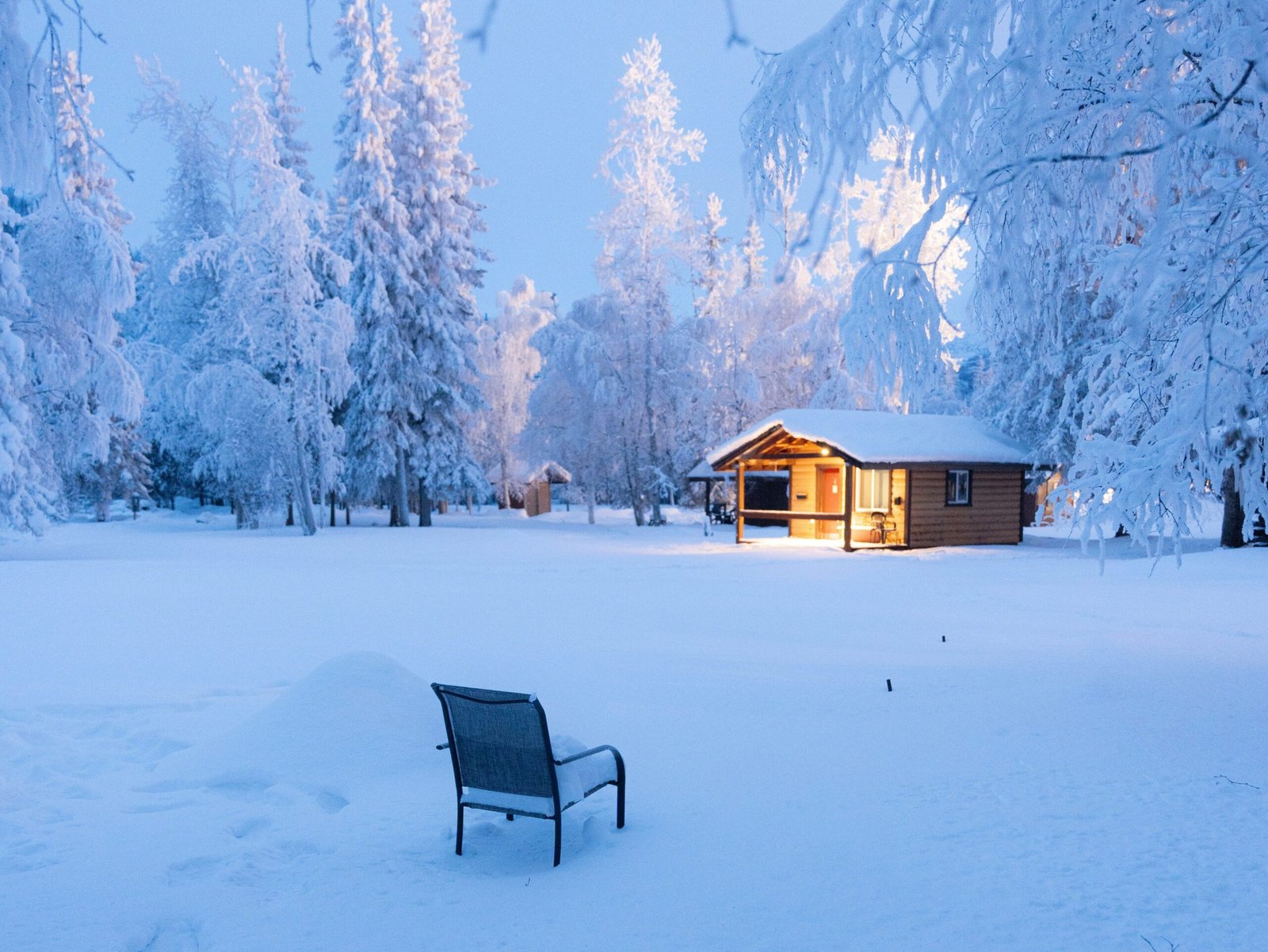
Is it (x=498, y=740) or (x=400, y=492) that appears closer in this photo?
(x=498, y=740)

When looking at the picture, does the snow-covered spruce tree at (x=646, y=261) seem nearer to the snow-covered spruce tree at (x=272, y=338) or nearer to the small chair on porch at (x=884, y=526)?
the small chair on porch at (x=884, y=526)

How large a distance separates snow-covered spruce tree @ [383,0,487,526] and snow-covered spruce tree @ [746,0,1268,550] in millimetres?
29069

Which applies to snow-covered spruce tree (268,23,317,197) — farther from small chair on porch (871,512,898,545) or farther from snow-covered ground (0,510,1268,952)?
snow-covered ground (0,510,1268,952)

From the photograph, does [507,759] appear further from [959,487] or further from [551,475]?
[551,475]

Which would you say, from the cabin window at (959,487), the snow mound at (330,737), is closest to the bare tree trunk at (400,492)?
the cabin window at (959,487)

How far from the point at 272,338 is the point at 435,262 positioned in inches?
377

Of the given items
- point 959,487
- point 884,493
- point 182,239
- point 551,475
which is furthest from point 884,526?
point 551,475

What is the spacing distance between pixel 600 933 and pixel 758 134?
3.74 m

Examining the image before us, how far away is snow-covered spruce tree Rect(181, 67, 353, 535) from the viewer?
26.5m

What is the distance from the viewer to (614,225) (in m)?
33.3

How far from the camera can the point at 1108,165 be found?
3.25 m

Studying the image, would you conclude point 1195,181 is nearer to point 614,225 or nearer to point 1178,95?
point 1178,95

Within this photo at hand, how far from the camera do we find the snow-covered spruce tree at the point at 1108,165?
3.27m

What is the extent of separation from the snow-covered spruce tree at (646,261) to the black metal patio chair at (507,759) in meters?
27.3
